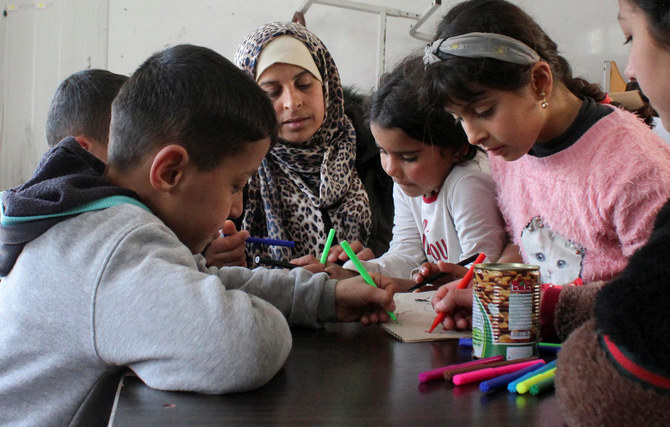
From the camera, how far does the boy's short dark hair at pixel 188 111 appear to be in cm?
81

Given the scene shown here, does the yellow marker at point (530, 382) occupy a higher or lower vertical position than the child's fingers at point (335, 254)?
higher

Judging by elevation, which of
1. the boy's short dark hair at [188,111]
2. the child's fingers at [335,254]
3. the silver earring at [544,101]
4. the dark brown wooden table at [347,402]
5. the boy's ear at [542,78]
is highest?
the boy's ear at [542,78]

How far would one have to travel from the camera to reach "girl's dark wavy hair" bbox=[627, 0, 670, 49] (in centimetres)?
65

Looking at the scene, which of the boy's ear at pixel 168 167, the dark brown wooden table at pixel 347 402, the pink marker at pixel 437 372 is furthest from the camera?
the boy's ear at pixel 168 167

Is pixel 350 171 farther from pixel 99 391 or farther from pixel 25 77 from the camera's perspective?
pixel 25 77

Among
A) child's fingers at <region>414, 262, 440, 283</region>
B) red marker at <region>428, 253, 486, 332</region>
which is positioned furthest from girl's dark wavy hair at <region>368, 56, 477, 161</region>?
red marker at <region>428, 253, 486, 332</region>

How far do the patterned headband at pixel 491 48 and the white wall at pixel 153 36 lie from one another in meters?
2.52

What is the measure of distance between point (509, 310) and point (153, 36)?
362cm

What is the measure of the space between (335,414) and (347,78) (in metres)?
3.57

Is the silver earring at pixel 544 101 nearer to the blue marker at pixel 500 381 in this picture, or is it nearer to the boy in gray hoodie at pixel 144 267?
the boy in gray hoodie at pixel 144 267

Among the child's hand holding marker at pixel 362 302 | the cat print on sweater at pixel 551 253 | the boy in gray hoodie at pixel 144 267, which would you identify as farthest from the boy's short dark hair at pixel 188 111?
the cat print on sweater at pixel 551 253

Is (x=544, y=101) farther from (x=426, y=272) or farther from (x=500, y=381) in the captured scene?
(x=500, y=381)

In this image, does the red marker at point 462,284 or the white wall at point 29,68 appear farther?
the white wall at point 29,68

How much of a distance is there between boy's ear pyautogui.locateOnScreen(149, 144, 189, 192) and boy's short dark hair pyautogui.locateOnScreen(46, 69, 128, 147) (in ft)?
2.66
